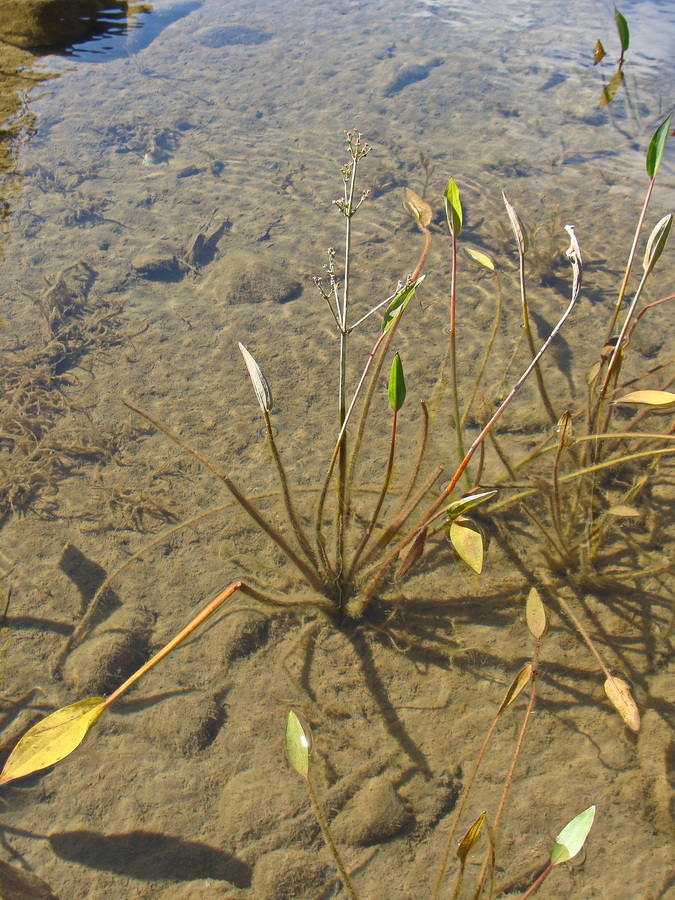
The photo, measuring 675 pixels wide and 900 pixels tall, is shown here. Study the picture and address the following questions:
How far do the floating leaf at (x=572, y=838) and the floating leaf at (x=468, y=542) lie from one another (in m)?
0.56

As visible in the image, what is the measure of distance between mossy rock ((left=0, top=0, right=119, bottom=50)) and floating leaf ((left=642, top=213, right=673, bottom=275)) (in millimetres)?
6380

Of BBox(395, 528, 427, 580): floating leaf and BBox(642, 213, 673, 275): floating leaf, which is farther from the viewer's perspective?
BBox(642, 213, 673, 275): floating leaf

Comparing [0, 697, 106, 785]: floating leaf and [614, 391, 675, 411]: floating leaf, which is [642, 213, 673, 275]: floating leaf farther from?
[0, 697, 106, 785]: floating leaf

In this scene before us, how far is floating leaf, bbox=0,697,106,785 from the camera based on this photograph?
1.26 meters

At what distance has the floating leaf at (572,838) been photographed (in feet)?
4.35

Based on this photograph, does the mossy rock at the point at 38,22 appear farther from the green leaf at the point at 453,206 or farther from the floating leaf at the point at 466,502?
the floating leaf at the point at 466,502

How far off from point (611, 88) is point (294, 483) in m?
5.33

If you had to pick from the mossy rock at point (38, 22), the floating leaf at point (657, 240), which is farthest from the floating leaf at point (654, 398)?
the mossy rock at point (38, 22)

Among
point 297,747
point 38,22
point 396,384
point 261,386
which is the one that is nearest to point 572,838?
point 297,747

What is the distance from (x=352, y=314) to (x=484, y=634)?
2088 mm

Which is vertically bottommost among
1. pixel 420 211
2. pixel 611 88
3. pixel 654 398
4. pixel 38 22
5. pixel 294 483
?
pixel 294 483

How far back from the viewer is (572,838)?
133cm

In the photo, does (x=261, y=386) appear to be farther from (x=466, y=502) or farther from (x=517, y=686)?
(x=517, y=686)

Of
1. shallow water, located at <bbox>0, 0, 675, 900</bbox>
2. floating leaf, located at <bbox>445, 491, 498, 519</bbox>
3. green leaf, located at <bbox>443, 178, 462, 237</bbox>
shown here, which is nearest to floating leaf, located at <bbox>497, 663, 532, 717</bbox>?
floating leaf, located at <bbox>445, 491, 498, 519</bbox>
